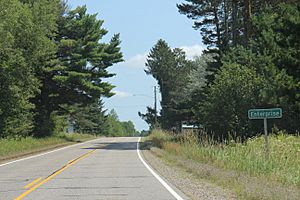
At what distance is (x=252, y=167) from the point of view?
696 inches

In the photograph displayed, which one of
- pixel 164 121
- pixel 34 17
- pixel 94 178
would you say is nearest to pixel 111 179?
pixel 94 178

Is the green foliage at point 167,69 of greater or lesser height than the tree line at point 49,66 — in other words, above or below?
above

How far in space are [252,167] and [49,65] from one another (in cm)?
3907

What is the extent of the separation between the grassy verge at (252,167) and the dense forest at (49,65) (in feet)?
53.5

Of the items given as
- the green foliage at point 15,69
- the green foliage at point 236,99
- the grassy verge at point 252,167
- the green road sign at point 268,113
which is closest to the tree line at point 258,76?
the green foliage at point 236,99

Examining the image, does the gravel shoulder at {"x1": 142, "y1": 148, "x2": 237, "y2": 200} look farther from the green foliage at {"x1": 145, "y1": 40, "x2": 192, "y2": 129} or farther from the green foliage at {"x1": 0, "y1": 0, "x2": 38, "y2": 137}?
the green foliage at {"x1": 145, "y1": 40, "x2": 192, "y2": 129}

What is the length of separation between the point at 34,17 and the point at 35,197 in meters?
29.4

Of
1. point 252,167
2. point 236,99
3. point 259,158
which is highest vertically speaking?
point 236,99

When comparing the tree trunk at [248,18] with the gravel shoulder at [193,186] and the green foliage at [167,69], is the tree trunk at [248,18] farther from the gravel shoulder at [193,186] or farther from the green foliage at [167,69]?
the green foliage at [167,69]

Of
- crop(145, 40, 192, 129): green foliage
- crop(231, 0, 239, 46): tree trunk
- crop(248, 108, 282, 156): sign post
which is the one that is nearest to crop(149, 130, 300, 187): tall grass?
crop(248, 108, 282, 156): sign post

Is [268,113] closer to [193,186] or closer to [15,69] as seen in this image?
[193,186]

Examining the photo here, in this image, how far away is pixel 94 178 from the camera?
18.1 m

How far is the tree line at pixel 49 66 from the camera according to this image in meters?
38.5

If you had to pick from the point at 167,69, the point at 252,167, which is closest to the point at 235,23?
the point at 252,167
